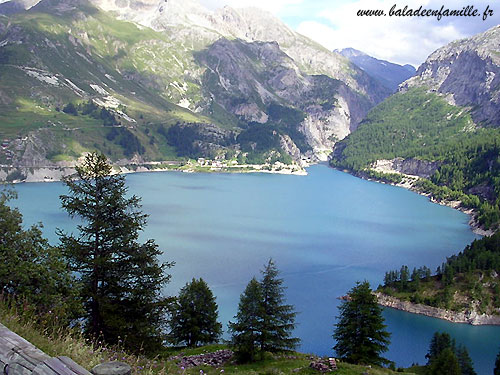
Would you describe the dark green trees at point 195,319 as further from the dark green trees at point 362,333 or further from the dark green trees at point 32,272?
the dark green trees at point 32,272

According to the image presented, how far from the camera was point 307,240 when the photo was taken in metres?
105

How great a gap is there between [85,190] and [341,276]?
67295mm

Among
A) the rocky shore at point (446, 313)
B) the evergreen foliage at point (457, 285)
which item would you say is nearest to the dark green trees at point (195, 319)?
the rocky shore at point (446, 313)

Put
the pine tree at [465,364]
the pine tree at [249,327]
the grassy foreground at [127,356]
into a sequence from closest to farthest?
the grassy foreground at [127,356] < the pine tree at [249,327] < the pine tree at [465,364]

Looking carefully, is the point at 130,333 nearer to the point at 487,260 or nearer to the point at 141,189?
the point at 487,260

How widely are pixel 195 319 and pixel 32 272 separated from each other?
101 ft

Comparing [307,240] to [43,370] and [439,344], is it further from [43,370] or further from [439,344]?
[43,370]

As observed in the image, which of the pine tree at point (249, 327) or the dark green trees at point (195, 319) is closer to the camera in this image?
the pine tree at point (249, 327)

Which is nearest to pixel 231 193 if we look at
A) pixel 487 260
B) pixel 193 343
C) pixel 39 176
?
pixel 39 176

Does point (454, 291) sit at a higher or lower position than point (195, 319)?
higher

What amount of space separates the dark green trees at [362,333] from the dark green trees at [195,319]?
40.6 feet

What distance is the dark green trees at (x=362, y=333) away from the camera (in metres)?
38.7

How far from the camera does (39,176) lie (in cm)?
18812

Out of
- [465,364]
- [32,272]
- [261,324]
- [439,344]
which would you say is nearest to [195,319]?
[261,324]
